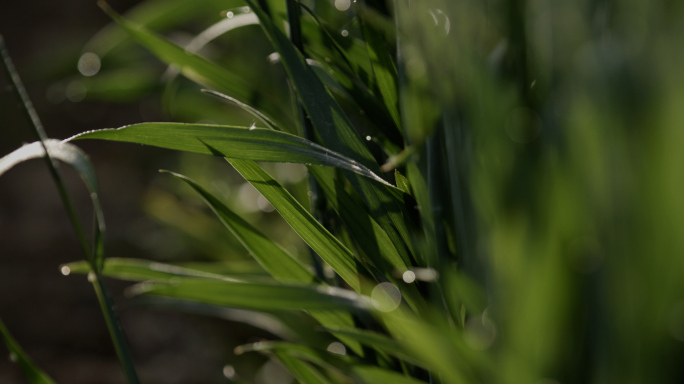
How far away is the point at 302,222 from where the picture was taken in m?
0.33

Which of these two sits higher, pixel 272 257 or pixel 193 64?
pixel 193 64

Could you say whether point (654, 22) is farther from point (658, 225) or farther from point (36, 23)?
point (36, 23)

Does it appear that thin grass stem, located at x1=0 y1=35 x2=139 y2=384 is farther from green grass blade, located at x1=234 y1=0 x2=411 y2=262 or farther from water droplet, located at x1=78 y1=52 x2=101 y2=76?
water droplet, located at x1=78 y1=52 x2=101 y2=76

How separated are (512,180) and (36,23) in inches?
115

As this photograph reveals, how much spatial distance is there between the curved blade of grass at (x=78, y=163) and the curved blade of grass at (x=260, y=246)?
57 millimetres

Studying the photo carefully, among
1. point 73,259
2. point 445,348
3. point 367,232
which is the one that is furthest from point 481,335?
point 73,259

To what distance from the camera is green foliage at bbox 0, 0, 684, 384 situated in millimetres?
181

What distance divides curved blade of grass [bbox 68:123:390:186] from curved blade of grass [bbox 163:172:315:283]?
4 cm

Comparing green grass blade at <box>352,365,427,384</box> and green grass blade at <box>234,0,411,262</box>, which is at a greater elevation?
green grass blade at <box>234,0,411,262</box>

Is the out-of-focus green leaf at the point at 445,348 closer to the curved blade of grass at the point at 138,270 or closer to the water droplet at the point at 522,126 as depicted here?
the water droplet at the point at 522,126

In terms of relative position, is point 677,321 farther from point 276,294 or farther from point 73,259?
point 73,259

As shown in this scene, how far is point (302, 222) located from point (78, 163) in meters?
0.14

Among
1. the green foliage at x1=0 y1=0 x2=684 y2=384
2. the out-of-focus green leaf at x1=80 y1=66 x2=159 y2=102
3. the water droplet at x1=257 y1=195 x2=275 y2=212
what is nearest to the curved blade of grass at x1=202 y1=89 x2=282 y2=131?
the green foliage at x1=0 y1=0 x2=684 y2=384

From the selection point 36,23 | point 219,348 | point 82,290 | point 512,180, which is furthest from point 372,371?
point 36,23
